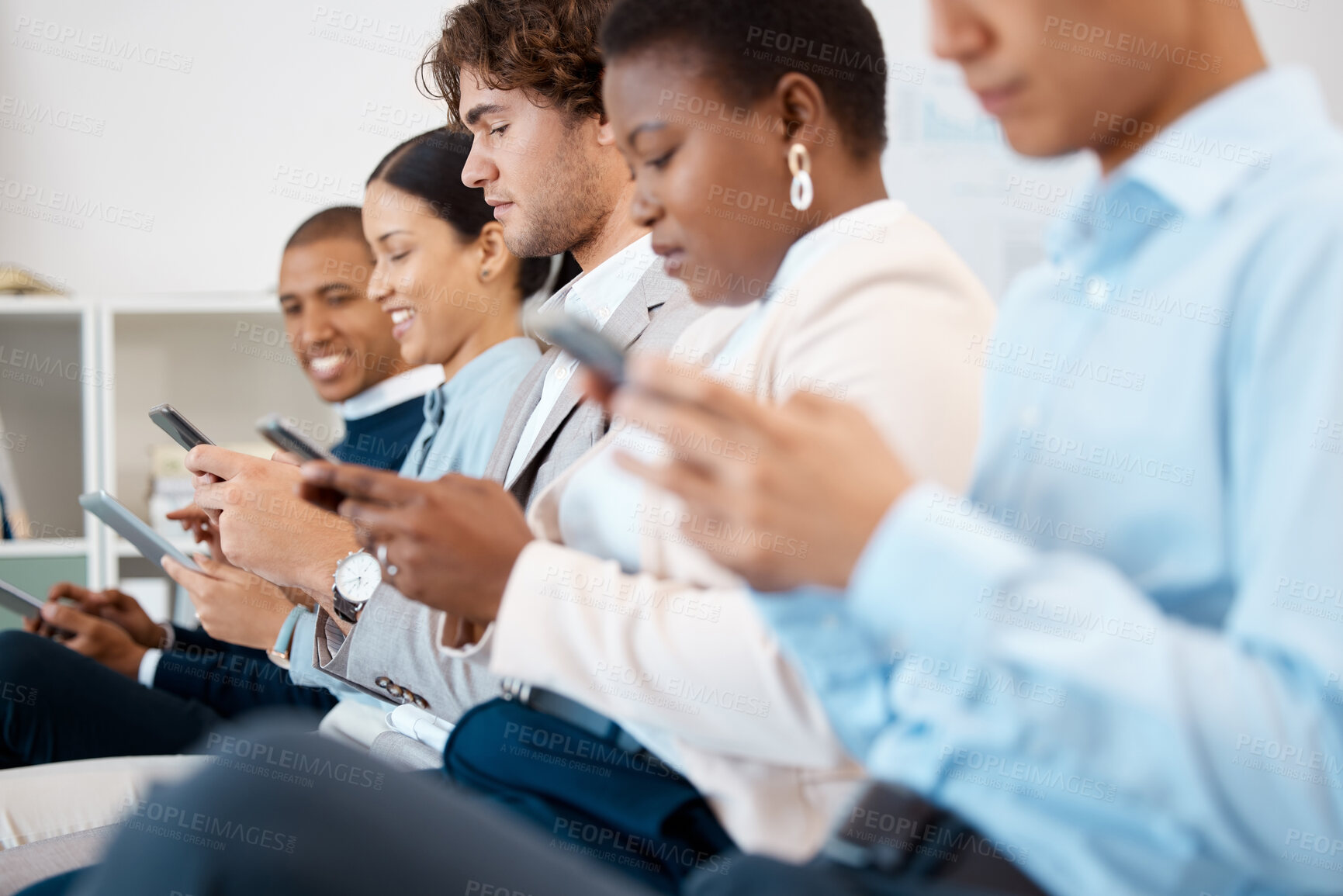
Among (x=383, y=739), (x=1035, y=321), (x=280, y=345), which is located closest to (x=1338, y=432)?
(x=1035, y=321)

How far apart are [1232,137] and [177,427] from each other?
1.12 m

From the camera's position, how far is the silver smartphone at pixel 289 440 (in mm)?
893

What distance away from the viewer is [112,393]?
2748 mm

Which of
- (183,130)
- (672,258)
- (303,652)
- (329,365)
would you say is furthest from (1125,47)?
(183,130)

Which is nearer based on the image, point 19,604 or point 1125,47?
point 1125,47

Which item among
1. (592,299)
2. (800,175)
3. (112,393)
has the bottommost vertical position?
(112,393)

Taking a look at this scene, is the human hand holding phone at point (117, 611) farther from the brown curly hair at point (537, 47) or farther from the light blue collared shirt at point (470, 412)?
the brown curly hair at point (537, 47)

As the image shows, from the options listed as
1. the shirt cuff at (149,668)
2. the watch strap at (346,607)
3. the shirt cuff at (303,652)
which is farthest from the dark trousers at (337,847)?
the shirt cuff at (149,668)

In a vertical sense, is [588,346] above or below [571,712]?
above

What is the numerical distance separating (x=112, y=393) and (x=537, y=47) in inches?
74.5

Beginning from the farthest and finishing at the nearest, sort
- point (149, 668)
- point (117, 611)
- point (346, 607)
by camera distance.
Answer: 1. point (117, 611)
2. point (149, 668)
3. point (346, 607)

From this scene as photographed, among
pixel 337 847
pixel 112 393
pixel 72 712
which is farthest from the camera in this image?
pixel 112 393

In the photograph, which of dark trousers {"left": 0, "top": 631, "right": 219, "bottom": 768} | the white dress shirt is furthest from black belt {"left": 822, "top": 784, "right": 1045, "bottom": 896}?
dark trousers {"left": 0, "top": 631, "right": 219, "bottom": 768}

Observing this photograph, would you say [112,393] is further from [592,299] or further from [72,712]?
[592,299]
